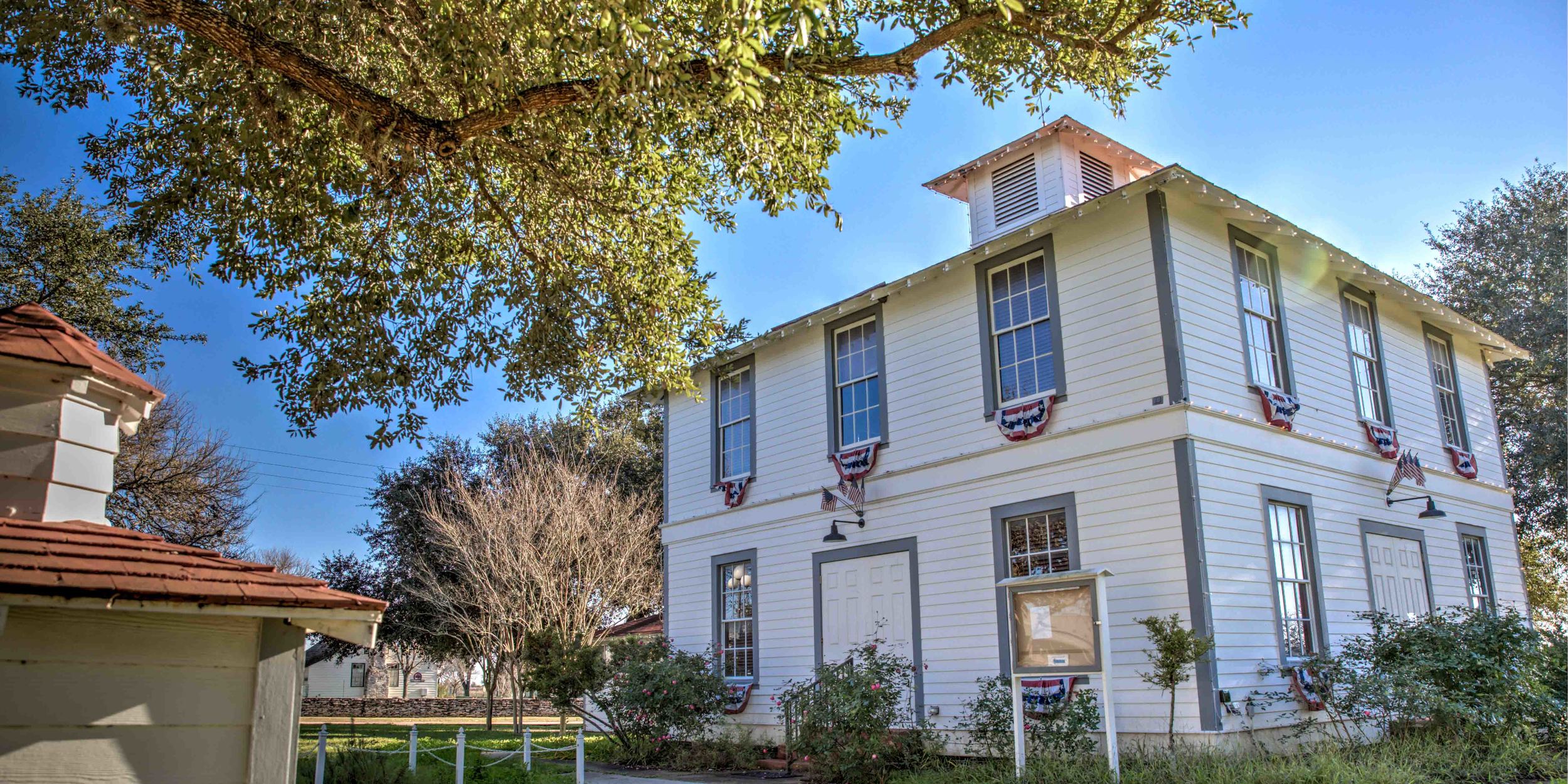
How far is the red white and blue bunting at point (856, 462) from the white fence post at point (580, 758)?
4859 millimetres

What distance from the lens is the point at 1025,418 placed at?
11.9m

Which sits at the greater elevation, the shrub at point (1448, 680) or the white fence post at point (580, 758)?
the shrub at point (1448, 680)

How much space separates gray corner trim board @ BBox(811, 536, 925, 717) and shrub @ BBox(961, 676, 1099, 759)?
0.96 metres

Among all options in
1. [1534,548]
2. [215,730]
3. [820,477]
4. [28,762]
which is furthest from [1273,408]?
[1534,548]

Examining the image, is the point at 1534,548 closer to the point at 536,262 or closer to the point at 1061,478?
the point at 1061,478

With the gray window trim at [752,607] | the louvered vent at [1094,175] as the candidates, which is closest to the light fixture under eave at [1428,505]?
the louvered vent at [1094,175]

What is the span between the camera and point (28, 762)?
4.49 meters

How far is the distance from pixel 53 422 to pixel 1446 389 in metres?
17.1

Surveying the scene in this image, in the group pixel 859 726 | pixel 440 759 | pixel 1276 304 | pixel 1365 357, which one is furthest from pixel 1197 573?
pixel 440 759

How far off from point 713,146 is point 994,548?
18.6ft

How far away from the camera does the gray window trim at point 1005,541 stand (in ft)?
36.8

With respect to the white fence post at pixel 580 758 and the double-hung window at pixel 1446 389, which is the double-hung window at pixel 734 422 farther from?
the double-hung window at pixel 1446 389

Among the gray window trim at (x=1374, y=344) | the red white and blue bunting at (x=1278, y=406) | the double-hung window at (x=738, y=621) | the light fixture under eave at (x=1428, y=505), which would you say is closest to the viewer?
the red white and blue bunting at (x=1278, y=406)

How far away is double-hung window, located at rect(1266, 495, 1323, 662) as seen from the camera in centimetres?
1088
